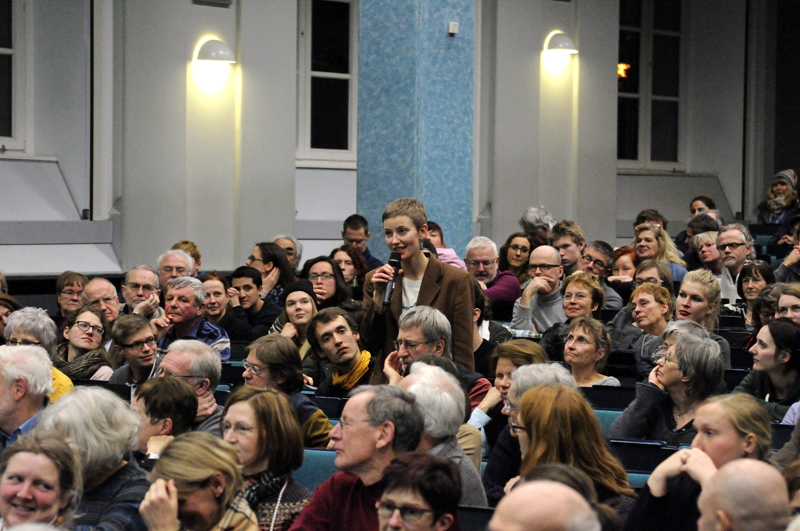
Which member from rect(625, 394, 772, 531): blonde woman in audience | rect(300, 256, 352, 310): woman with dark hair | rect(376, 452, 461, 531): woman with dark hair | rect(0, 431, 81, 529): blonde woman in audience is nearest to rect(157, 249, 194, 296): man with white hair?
rect(300, 256, 352, 310): woman with dark hair

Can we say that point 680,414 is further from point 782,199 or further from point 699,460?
point 782,199

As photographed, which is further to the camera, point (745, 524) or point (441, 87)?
point (441, 87)

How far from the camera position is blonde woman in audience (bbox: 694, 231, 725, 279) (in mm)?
7676

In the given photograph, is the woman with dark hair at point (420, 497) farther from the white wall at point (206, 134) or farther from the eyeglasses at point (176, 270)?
the white wall at point (206, 134)

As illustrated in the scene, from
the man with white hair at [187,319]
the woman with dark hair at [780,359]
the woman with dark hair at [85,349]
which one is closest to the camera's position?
the woman with dark hair at [780,359]

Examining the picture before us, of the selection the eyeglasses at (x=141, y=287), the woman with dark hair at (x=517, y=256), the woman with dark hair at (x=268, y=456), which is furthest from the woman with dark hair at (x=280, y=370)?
the woman with dark hair at (x=517, y=256)

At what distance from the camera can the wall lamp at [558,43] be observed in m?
11.5

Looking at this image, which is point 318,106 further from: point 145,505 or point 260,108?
point 145,505

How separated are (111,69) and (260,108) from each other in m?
1.36

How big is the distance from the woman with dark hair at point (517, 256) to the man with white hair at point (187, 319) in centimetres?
273

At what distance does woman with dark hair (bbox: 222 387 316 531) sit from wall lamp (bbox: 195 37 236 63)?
22.2 feet

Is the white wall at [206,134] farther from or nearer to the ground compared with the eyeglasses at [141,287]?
farther from the ground

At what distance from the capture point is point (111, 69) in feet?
30.9

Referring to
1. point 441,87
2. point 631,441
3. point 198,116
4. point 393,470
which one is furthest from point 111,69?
point 393,470
